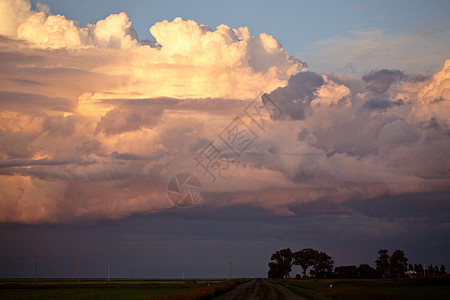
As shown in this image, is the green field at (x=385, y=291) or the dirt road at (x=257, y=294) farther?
the green field at (x=385, y=291)

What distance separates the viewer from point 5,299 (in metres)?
78.4

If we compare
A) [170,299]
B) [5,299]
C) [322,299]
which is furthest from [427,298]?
[5,299]

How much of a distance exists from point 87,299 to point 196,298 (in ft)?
88.5

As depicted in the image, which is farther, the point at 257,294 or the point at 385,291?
the point at 385,291

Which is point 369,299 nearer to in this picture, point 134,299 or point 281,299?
point 281,299

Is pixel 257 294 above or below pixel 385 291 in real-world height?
above

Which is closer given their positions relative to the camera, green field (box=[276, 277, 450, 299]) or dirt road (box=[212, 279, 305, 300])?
dirt road (box=[212, 279, 305, 300])

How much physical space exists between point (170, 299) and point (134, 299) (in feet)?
75.0

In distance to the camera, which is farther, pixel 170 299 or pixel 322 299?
pixel 322 299

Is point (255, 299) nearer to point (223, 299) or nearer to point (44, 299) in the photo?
point (223, 299)

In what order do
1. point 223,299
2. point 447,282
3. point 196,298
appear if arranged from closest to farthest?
point 196,298
point 223,299
point 447,282

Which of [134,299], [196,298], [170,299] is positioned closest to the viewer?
[170,299]

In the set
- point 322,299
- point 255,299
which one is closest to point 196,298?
point 255,299

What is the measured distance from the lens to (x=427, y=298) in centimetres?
6625
